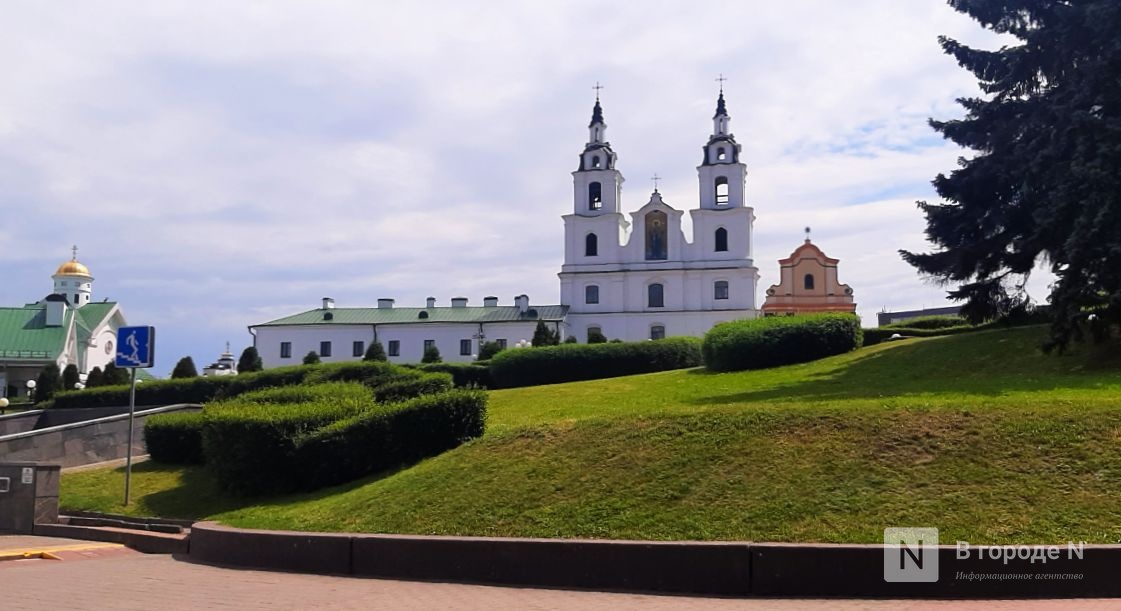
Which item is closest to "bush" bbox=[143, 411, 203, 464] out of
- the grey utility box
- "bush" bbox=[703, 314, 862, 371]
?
the grey utility box

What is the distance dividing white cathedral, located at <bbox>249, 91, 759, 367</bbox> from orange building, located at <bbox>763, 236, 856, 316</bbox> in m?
5.64

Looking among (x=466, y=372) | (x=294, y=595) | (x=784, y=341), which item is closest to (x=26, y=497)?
(x=294, y=595)

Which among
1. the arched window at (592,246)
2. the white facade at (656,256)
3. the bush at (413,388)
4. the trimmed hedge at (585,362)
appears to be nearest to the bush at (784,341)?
the trimmed hedge at (585,362)

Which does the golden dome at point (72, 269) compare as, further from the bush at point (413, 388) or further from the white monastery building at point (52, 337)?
the bush at point (413, 388)

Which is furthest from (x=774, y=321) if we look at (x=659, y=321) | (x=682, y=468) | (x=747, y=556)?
(x=659, y=321)

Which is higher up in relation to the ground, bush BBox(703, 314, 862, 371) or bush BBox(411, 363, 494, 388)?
bush BBox(703, 314, 862, 371)

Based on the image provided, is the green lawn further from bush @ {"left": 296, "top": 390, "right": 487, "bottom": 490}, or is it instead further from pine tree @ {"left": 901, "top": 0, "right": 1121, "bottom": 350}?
pine tree @ {"left": 901, "top": 0, "right": 1121, "bottom": 350}

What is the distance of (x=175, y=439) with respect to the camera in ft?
A: 53.5

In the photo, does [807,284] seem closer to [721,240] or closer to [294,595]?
[721,240]

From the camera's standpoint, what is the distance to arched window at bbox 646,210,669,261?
224 feet

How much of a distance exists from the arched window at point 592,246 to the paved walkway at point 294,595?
192ft

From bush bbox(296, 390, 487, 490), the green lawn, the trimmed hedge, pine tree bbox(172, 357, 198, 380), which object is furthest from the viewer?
pine tree bbox(172, 357, 198, 380)

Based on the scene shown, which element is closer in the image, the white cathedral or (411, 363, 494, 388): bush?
(411, 363, 494, 388): bush

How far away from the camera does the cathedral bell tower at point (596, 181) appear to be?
2680 inches
